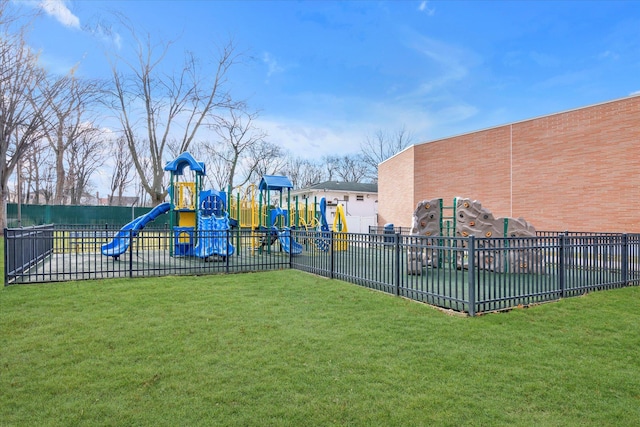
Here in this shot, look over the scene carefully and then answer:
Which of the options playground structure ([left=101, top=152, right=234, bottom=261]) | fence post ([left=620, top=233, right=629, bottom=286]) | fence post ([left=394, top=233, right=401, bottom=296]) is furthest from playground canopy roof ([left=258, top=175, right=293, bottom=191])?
fence post ([left=620, top=233, right=629, bottom=286])

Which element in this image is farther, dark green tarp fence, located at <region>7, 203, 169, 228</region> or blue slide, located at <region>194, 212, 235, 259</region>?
dark green tarp fence, located at <region>7, 203, 169, 228</region>

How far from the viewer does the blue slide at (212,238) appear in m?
12.0

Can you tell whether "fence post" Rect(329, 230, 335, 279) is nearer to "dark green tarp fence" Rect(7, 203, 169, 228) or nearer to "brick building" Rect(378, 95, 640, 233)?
"brick building" Rect(378, 95, 640, 233)

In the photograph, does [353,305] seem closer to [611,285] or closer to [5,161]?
[611,285]

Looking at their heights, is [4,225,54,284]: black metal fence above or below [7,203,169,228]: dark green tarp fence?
below

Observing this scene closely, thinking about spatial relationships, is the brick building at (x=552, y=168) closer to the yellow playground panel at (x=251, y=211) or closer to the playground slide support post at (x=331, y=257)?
the yellow playground panel at (x=251, y=211)

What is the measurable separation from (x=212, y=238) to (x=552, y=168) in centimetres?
1496

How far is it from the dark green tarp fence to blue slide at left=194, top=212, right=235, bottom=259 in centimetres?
1471

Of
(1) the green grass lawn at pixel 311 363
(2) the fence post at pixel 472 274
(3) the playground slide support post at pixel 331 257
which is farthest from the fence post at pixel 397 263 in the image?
(3) the playground slide support post at pixel 331 257

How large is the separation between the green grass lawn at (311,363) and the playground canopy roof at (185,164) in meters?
7.89

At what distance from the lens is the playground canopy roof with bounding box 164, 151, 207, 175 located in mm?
14560

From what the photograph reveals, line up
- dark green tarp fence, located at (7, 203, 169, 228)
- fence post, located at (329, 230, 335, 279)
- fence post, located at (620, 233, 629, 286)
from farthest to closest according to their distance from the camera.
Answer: dark green tarp fence, located at (7, 203, 169, 228), fence post, located at (329, 230, 335, 279), fence post, located at (620, 233, 629, 286)

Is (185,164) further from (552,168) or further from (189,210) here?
(552,168)

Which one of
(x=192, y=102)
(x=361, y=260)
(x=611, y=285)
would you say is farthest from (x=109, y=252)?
(x=192, y=102)
